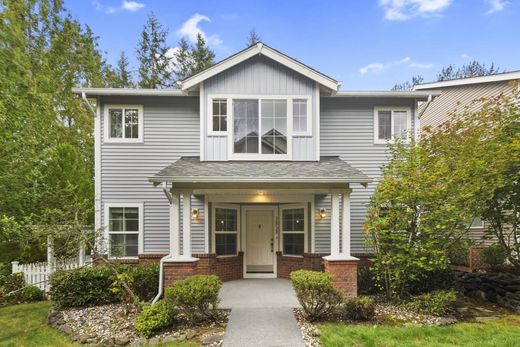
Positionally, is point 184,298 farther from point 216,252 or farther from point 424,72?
point 424,72

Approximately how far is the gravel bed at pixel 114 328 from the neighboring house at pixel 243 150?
8.52ft

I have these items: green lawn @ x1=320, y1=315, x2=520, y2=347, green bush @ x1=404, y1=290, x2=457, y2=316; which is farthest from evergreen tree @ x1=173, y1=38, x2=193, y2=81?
green lawn @ x1=320, y1=315, x2=520, y2=347

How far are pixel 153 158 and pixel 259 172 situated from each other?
3.87m

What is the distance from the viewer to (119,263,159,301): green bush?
7.71 metres

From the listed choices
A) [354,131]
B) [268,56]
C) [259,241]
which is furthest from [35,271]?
[354,131]

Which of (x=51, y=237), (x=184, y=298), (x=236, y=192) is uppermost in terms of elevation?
(x=236, y=192)

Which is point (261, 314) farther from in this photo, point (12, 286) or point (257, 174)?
point (12, 286)

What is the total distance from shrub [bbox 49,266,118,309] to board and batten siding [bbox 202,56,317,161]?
4.46 meters

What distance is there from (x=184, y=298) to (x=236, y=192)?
9.49 feet

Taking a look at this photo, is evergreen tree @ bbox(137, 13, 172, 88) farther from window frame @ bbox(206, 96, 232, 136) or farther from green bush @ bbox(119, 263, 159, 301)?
green bush @ bbox(119, 263, 159, 301)

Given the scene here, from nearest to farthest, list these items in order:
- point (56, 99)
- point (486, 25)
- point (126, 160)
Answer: point (126, 160) → point (56, 99) → point (486, 25)

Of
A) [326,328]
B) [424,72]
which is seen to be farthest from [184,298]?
[424,72]

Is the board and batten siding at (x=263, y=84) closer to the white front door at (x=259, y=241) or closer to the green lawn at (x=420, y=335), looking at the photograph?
the white front door at (x=259, y=241)

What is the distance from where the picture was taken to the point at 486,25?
21.8 m
